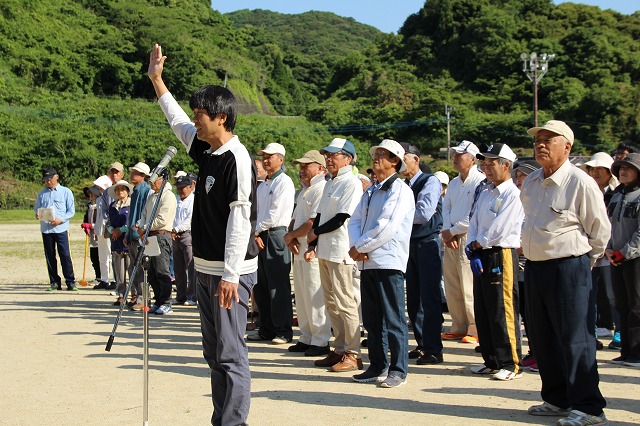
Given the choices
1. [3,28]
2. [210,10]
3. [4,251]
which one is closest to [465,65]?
[210,10]

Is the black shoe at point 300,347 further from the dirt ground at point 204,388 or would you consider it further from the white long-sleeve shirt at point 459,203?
the white long-sleeve shirt at point 459,203

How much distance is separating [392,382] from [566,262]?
2083 millimetres

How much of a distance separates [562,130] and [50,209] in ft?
39.4

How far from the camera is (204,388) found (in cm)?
732

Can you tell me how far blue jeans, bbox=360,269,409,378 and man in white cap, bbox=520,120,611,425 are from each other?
1.45 metres

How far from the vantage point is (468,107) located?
98.8 meters

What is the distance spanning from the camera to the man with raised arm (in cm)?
509

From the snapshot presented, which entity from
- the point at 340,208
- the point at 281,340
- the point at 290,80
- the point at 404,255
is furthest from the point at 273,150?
the point at 290,80

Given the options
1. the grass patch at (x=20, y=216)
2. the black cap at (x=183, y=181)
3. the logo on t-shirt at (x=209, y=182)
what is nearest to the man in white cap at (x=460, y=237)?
the logo on t-shirt at (x=209, y=182)

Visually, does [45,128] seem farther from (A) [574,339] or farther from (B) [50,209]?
(A) [574,339]

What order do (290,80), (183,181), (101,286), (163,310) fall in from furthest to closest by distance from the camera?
(290,80)
(101,286)
(183,181)
(163,310)

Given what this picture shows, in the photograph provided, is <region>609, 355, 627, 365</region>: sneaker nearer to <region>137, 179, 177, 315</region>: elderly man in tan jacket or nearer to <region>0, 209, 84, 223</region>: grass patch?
<region>137, 179, 177, 315</region>: elderly man in tan jacket

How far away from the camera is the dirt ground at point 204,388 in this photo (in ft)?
20.6

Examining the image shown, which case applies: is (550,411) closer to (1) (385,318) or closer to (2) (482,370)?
(2) (482,370)
